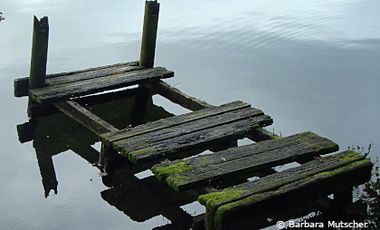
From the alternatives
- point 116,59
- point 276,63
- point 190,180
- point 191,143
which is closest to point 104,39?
point 116,59

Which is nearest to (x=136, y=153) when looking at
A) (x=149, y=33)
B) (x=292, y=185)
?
(x=292, y=185)

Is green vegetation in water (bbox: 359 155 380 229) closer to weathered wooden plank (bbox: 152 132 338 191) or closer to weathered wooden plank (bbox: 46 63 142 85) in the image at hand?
weathered wooden plank (bbox: 152 132 338 191)

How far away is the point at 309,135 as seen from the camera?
26.3 ft

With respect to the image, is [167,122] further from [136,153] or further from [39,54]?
[39,54]

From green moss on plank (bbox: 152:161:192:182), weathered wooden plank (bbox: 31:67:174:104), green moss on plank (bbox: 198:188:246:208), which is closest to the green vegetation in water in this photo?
green moss on plank (bbox: 198:188:246:208)

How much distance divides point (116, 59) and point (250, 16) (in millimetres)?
5285

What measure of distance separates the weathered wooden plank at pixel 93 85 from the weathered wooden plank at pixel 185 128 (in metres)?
2.32

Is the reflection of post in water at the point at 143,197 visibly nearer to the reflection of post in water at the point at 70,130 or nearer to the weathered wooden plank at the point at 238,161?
the weathered wooden plank at the point at 238,161

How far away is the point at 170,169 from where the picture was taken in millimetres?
7109

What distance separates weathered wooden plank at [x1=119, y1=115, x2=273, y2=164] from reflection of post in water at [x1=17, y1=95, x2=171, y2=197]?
165 centimetres

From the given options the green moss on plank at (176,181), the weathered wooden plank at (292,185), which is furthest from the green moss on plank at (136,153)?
the weathered wooden plank at (292,185)

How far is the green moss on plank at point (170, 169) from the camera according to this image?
7.04m

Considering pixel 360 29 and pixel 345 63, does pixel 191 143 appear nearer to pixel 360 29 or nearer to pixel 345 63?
pixel 345 63

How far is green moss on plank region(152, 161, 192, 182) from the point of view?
704 centimetres
